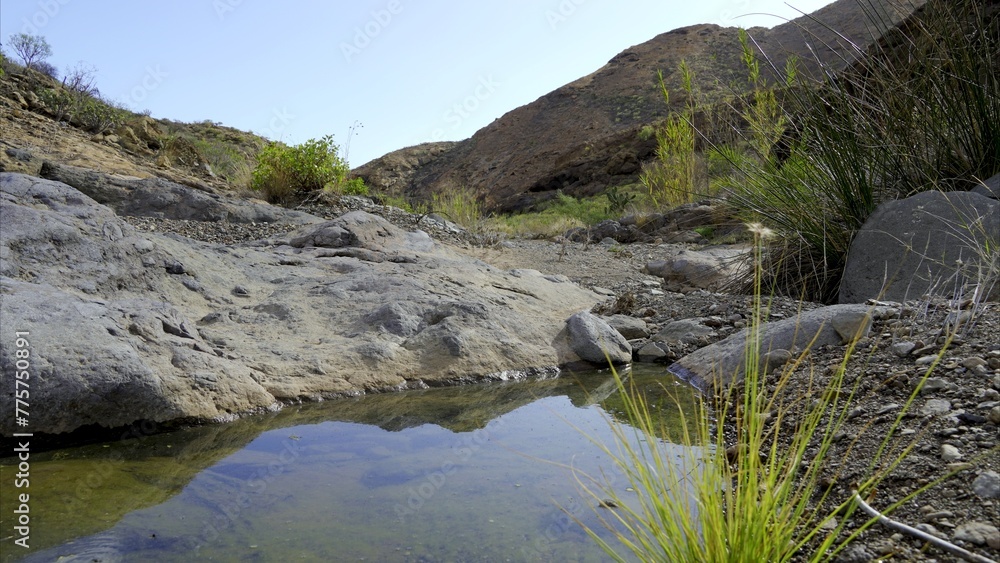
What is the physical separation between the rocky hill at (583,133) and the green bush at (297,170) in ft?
54.4

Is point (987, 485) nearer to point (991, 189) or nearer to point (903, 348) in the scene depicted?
point (903, 348)

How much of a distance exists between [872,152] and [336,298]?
3.59 m

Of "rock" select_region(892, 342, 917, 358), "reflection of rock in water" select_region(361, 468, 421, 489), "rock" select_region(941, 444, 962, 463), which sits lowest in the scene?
"rock" select_region(892, 342, 917, 358)

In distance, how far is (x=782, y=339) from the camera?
362 cm

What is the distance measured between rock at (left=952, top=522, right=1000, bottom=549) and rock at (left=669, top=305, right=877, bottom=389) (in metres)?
1.59

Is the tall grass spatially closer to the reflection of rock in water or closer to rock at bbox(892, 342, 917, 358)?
rock at bbox(892, 342, 917, 358)

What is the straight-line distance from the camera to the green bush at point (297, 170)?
8.98 meters

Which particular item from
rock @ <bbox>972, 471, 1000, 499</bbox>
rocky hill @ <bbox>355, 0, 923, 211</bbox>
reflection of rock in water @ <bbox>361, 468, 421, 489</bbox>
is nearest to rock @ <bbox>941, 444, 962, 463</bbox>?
rock @ <bbox>972, 471, 1000, 499</bbox>

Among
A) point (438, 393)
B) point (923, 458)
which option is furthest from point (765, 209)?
point (923, 458)

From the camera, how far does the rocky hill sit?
90.7 ft

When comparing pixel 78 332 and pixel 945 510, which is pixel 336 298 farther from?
pixel 945 510

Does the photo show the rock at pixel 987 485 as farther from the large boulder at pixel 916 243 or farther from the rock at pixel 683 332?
the rock at pixel 683 332

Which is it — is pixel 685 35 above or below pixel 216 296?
above

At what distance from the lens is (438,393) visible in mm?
Result: 3803
